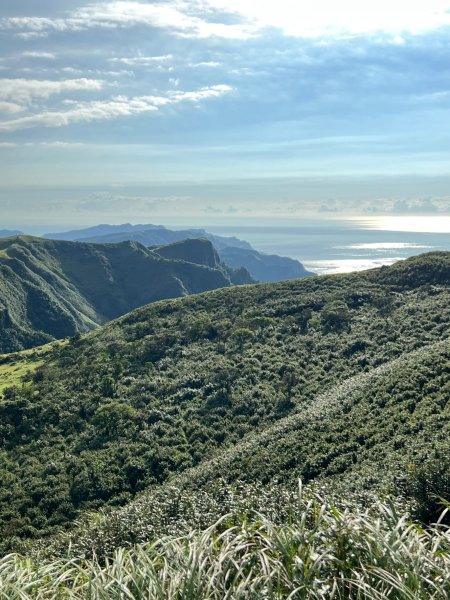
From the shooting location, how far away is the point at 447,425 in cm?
1938

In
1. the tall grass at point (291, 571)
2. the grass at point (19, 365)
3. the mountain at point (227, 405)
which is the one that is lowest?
the grass at point (19, 365)

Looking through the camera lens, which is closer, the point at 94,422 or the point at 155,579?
the point at 155,579

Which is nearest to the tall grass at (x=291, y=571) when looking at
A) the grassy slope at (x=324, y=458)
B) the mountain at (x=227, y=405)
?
the grassy slope at (x=324, y=458)

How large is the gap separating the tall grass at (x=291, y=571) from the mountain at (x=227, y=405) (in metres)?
6.16

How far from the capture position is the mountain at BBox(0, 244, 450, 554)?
67.3 ft

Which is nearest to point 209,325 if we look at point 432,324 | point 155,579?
point 432,324


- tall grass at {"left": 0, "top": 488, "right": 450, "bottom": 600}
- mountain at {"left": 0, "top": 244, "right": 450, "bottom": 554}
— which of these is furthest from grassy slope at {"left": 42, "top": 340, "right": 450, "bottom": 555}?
tall grass at {"left": 0, "top": 488, "right": 450, "bottom": 600}

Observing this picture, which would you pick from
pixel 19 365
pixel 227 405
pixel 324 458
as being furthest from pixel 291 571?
pixel 19 365

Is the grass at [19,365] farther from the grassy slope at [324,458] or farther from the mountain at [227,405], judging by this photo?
→ the grassy slope at [324,458]

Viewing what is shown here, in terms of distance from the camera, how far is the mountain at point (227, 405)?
67.3ft

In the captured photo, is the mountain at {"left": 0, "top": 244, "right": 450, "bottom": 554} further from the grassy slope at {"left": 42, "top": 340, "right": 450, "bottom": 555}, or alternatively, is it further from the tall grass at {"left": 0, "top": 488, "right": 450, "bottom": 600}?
the tall grass at {"left": 0, "top": 488, "right": 450, "bottom": 600}

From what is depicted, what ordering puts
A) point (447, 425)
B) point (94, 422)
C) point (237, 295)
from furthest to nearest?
point (237, 295)
point (94, 422)
point (447, 425)

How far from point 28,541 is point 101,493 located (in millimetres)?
4844

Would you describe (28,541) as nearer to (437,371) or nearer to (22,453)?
(22,453)
